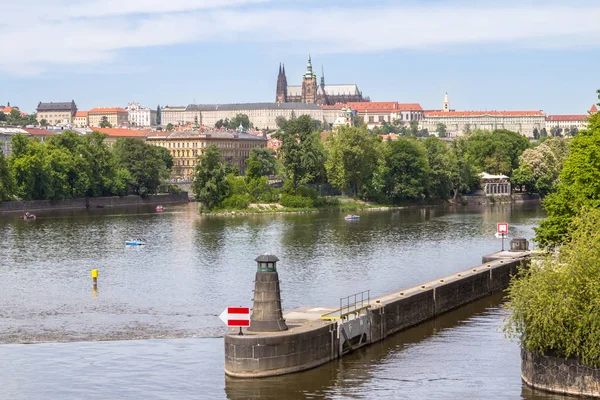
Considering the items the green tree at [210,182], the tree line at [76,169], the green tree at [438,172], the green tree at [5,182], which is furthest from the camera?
the green tree at [438,172]

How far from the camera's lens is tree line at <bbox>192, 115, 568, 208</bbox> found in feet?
455

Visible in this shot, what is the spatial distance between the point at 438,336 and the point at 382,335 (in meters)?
2.78

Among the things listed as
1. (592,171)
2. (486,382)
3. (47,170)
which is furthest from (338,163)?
(486,382)

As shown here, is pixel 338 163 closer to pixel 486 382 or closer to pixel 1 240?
pixel 1 240

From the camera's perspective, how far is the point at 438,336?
4716 cm

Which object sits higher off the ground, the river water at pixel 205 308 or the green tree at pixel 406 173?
the green tree at pixel 406 173

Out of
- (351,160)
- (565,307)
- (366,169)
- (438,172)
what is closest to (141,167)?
(351,160)

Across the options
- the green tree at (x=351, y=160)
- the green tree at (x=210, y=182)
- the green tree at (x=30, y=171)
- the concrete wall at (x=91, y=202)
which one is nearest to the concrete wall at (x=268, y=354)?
the green tree at (x=210, y=182)

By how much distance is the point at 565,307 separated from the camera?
35.4 meters

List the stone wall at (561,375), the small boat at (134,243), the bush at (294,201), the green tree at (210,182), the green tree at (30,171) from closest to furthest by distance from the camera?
the stone wall at (561,375), the small boat at (134,243), the green tree at (210,182), the bush at (294,201), the green tree at (30,171)

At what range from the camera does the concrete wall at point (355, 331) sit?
1492 inches

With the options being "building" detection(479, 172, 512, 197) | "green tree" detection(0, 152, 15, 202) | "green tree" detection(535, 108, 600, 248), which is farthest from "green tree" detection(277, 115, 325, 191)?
"green tree" detection(535, 108, 600, 248)

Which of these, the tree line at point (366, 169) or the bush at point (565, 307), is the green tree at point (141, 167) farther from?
the bush at point (565, 307)

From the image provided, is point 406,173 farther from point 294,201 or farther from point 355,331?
point 355,331
